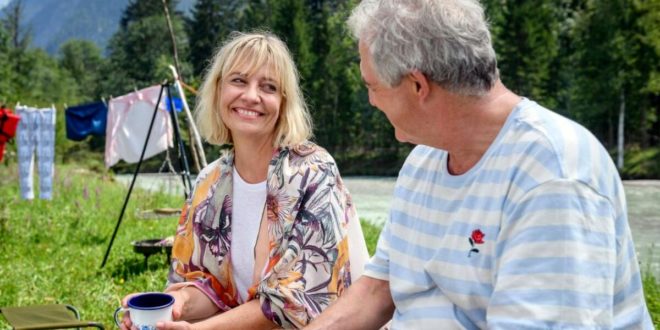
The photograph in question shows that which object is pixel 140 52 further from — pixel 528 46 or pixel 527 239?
pixel 527 239

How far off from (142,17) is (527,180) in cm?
5389

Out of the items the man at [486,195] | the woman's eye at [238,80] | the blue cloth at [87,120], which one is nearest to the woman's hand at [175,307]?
the woman's eye at [238,80]

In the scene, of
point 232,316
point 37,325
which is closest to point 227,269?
point 232,316

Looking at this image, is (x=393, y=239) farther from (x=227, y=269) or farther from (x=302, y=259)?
(x=227, y=269)

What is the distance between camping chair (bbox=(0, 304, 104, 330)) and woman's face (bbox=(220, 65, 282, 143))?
2.58ft

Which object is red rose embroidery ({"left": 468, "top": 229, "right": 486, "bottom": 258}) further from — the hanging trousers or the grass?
the hanging trousers

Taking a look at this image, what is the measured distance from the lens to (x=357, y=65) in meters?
33.9

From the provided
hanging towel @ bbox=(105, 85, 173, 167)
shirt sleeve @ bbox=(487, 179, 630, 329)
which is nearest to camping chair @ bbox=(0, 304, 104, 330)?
shirt sleeve @ bbox=(487, 179, 630, 329)

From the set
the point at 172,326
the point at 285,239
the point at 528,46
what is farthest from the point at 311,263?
the point at 528,46

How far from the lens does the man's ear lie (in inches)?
53.2

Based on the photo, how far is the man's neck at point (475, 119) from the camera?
1368mm

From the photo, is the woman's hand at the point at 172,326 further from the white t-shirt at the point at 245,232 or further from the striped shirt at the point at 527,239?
the striped shirt at the point at 527,239

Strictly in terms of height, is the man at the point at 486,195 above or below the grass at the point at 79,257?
above

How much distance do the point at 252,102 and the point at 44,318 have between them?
107 centimetres
